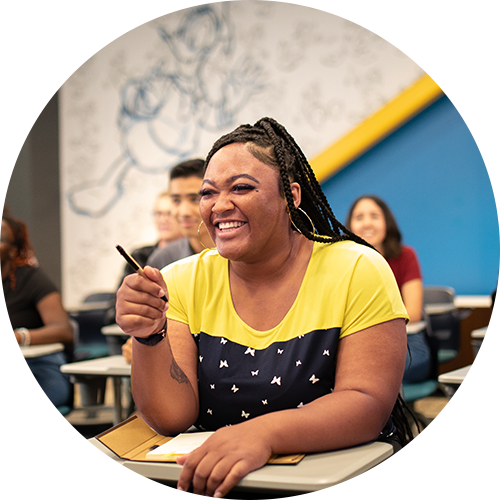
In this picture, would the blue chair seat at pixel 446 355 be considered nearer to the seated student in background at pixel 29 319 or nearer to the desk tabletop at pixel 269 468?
the seated student in background at pixel 29 319

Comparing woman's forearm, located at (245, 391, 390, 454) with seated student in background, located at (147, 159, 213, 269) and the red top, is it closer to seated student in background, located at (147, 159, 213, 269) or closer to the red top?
seated student in background, located at (147, 159, 213, 269)

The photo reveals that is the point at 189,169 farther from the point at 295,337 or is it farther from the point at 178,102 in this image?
the point at 178,102

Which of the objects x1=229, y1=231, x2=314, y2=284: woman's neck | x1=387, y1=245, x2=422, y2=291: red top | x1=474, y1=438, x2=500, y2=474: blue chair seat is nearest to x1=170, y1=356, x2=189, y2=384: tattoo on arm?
x1=229, y1=231, x2=314, y2=284: woman's neck

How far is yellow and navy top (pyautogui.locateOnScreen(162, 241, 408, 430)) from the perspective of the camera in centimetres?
121

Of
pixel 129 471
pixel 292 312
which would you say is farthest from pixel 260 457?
pixel 292 312

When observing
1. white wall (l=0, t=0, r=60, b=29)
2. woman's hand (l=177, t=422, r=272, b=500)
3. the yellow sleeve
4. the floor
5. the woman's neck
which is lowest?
the floor

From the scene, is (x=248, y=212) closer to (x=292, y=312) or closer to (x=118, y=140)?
(x=292, y=312)

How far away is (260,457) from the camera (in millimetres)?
976

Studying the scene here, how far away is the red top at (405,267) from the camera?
3.30m

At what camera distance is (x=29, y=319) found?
2945mm

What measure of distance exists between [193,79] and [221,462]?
16.0 ft

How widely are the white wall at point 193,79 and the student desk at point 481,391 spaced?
127 inches

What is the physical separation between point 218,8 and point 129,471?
496cm

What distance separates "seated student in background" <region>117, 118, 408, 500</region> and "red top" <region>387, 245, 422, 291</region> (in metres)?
1.95
